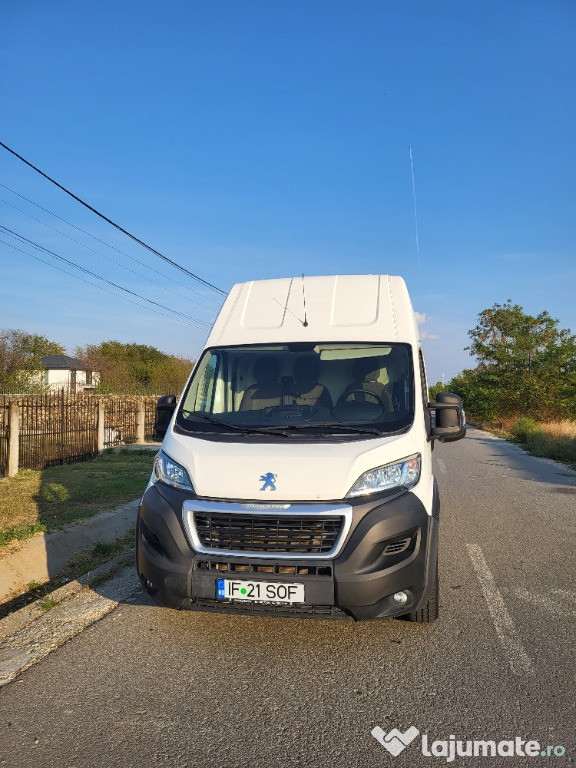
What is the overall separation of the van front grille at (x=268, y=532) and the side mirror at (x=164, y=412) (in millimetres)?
1154

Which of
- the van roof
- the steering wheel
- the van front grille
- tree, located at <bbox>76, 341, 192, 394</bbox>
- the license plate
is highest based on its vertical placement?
tree, located at <bbox>76, 341, 192, 394</bbox>

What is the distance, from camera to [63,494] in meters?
9.00

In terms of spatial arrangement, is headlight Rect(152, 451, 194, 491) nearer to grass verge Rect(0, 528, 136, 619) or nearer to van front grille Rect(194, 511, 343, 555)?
van front grille Rect(194, 511, 343, 555)

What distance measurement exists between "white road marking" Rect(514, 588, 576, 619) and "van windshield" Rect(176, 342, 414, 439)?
1841 millimetres

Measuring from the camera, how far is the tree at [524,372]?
36062 millimetres

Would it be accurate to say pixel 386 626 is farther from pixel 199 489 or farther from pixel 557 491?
pixel 557 491

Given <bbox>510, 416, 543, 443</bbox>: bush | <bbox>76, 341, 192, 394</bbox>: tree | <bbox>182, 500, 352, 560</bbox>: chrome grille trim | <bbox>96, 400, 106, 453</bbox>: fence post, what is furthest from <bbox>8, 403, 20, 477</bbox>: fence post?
<bbox>76, 341, 192, 394</bbox>: tree

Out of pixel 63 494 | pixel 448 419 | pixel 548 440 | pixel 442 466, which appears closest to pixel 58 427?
pixel 63 494

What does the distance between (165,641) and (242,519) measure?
103 cm

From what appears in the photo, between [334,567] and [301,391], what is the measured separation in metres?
1.64

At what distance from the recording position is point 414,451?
4023 millimetres

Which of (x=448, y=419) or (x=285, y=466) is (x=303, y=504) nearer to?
(x=285, y=466)

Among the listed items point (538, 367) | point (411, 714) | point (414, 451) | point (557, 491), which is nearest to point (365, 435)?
point (414, 451)

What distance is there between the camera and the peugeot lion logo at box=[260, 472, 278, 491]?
373cm
